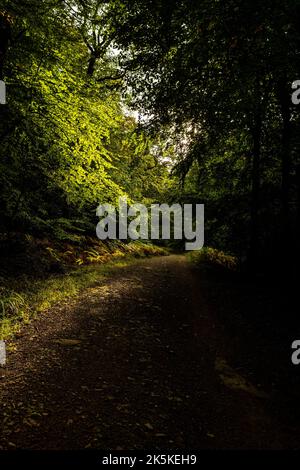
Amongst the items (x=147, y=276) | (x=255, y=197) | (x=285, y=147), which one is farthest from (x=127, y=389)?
(x=255, y=197)

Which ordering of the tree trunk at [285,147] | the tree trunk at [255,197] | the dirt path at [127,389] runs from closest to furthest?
the dirt path at [127,389]
the tree trunk at [285,147]
the tree trunk at [255,197]

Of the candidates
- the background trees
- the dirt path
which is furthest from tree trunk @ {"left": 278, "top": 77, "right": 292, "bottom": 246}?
the dirt path

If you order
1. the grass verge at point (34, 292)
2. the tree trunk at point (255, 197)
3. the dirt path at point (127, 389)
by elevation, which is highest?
the tree trunk at point (255, 197)

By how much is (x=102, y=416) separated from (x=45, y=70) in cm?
727

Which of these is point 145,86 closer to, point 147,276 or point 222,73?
point 222,73

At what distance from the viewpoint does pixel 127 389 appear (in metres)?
3.98

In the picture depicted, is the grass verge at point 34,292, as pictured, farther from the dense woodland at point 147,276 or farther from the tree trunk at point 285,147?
the tree trunk at point 285,147

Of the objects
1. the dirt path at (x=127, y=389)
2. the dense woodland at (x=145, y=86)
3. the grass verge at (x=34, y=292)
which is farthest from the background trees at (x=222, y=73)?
the dirt path at (x=127, y=389)

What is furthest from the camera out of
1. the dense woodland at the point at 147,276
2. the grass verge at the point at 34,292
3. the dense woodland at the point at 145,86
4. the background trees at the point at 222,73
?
the grass verge at the point at 34,292

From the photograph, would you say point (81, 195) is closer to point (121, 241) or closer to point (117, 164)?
point (117, 164)

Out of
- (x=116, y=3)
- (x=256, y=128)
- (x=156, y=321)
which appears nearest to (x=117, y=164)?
(x=256, y=128)

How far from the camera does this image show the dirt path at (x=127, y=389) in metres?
3.13

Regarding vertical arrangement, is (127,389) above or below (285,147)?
below

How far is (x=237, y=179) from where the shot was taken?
13.7 meters
